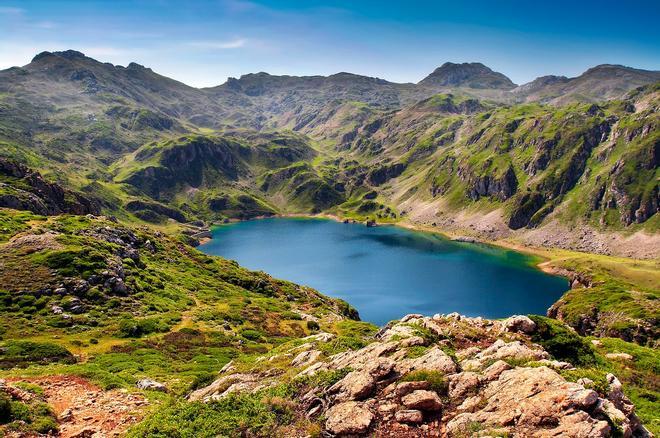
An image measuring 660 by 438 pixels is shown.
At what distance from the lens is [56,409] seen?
95.3 ft

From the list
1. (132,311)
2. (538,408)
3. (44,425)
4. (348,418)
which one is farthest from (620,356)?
(132,311)

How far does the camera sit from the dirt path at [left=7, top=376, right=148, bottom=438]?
26.7 m

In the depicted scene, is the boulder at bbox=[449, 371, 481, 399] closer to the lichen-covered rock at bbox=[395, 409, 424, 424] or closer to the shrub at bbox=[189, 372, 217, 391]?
the lichen-covered rock at bbox=[395, 409, 424, 424]

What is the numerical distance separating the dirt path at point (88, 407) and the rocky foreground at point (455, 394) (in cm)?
810

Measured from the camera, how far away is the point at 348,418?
22.4m

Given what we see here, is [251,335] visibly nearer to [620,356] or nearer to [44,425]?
[44,425]

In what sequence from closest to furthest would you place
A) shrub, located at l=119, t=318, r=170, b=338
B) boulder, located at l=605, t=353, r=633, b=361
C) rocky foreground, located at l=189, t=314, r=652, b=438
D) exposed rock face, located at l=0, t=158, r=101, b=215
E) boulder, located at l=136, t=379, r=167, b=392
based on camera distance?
rocky foreground, located at l=189, t=314, r=652, b=438 < boulder, located at l=136, t=379, r=167, b=392 < boulder, located at l=605, t=353, r=633, b=361 < shrub, located at l=119, t=318, r=170, b=338 < exposed rock face, located at l=0, t=158, r=101, b=215

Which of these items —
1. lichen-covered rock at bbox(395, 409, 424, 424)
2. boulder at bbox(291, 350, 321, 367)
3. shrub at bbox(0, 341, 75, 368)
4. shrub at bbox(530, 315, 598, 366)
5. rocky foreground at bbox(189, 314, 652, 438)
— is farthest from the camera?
shrub at bbox(0, 341, 75, 368)

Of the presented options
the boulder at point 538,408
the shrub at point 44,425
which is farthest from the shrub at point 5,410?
the boulder at point 538,408

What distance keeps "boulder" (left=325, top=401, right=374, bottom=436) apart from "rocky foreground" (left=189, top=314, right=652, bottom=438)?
0.05 metres

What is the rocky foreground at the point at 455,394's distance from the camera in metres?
19.0

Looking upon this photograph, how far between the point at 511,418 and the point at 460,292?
180642 millimetres

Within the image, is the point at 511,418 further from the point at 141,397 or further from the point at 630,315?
the point at 630,315

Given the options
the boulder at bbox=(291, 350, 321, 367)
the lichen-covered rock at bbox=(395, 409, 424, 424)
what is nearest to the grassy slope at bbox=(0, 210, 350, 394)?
the boulder at bbox=(291, 350, 321, 367)
